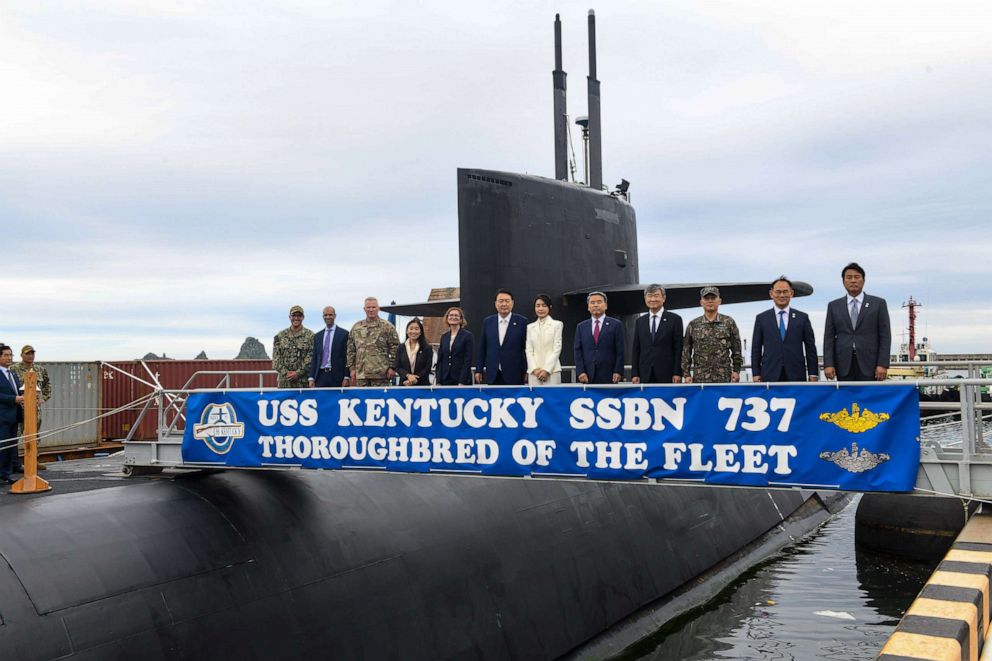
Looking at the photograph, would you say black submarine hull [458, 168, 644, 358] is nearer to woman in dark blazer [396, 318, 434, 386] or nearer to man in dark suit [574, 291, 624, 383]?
woman in dark blazer [396, 318, 434, 386]

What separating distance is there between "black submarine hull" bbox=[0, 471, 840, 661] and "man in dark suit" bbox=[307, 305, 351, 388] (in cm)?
142

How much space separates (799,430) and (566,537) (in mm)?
4949

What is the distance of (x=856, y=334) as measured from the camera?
7559 mm

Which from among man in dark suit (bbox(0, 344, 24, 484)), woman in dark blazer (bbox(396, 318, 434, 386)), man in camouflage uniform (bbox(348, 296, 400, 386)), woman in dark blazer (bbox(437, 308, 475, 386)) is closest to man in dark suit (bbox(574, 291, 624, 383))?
woman in dark blazer (bbox(437, 308, 475, 386))

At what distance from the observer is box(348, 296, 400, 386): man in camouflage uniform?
33.5ft

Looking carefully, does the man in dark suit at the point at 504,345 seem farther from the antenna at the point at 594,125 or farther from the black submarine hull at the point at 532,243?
the antenna at the point at 594,125

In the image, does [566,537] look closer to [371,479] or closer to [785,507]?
[371,479]

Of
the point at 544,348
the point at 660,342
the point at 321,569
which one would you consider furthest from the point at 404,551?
the point at 660,342

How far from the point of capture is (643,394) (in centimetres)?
717

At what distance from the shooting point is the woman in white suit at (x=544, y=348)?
28.5 ft

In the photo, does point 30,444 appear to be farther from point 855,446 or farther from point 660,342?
point 855,446

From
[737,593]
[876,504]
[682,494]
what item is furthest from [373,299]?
[876,504]

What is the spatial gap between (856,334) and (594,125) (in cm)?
847

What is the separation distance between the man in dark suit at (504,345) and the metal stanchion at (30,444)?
13.7 feet
